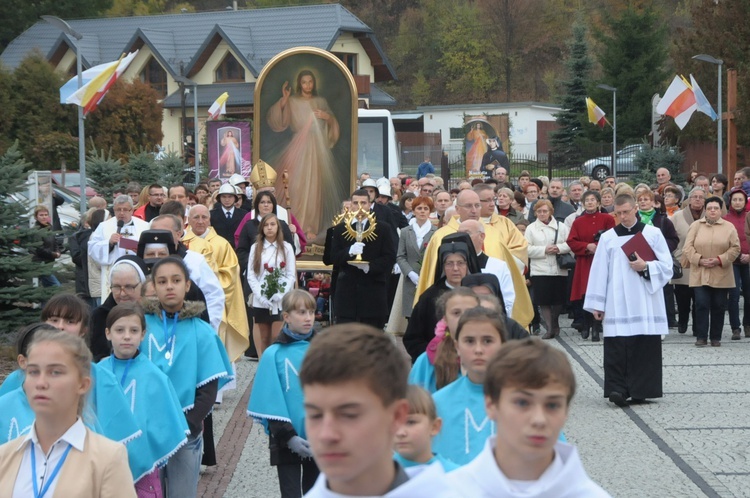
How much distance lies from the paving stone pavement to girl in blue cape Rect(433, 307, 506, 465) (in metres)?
3.47

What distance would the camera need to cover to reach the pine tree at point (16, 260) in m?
14.2

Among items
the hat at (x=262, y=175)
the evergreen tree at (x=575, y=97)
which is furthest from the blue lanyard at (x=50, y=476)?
the evergreen tree at (x=575, y=97)

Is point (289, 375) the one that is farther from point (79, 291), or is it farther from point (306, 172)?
point (306, 172)

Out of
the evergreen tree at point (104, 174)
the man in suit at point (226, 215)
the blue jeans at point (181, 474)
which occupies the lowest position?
the blue jeans at point (181, 474)

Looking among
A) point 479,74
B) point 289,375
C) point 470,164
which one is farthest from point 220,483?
point 479,74

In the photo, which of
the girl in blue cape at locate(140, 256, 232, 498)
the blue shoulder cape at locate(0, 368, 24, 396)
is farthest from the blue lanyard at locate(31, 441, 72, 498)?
the girl in blue cape at locate(140, 256, 232, 498)

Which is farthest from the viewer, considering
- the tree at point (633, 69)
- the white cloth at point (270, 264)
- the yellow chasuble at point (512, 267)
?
the tree at point (633, 69)

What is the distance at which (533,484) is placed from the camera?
3027 millimetres

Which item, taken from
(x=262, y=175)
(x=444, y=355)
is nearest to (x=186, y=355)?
(x=444, y=355)

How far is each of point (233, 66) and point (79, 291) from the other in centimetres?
5300

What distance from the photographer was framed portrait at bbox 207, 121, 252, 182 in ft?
89.2

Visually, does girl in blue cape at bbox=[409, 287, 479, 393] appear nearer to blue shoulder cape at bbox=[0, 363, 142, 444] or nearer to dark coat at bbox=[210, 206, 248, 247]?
blue shoulder cape at bbox=[0, 363, 142, 444]

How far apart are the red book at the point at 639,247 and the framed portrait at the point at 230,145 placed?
16759 millimetres

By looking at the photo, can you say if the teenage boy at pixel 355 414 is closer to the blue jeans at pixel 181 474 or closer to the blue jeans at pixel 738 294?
the blue jeans at pixel 181 474
